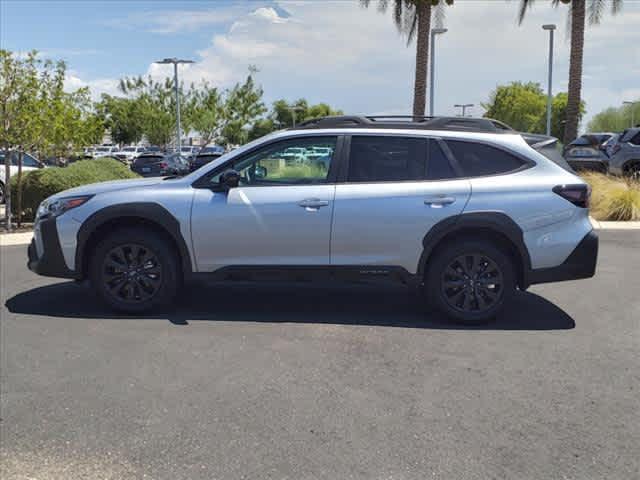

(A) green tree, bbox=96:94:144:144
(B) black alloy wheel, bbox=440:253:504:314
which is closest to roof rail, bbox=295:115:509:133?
(B) black alloy wheel, bbox=440:253:504:314

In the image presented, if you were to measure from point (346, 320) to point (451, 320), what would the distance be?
3.11 ft

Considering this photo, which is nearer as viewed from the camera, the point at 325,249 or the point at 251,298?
the point at 325,249

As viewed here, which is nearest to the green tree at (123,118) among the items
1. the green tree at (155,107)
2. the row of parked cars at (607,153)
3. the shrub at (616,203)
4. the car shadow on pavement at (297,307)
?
the green tree at (155,107)

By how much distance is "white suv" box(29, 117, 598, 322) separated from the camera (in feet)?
18.4

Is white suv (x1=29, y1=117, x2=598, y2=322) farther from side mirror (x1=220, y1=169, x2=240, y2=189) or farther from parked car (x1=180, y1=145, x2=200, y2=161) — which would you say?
parked car (x1=180, y1=145, x2=200, y2=161)

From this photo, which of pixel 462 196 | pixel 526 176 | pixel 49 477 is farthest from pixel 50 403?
pixel 526 176

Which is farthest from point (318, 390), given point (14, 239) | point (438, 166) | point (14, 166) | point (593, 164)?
point (593, 164)

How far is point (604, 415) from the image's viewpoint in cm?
389

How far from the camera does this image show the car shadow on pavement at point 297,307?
592 centimetres

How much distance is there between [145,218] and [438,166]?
2685 mm

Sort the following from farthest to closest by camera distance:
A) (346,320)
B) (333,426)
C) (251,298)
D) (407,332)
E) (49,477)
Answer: (251,298)
(346,320)
(407,332)
(333,426)
(49,477)

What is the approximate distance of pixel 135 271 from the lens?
5984 millimetres

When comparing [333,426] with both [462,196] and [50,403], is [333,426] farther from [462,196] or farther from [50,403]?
[462,196]

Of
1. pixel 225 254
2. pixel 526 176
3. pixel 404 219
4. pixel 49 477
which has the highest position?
pixel 526 176
